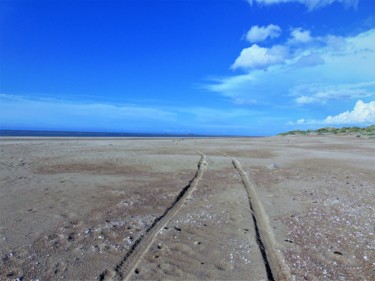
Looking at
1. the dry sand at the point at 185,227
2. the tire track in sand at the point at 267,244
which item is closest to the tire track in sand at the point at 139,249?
→ the dry sand at the point at 185,227

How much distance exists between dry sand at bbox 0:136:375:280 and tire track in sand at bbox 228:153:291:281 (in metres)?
0.02

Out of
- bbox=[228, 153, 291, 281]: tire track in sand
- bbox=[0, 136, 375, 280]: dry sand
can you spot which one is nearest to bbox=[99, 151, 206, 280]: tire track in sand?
bbox=[0, 136, 375, 280]: dry sand

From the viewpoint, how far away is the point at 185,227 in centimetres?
804

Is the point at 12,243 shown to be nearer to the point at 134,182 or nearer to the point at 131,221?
the point at 131,221

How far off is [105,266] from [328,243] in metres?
5.09

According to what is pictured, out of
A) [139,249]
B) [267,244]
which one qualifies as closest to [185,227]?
[139,249]

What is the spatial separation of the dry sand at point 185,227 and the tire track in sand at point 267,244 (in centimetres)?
2

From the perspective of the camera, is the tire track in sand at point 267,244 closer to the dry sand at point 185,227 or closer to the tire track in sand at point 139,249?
the dry sand at point 185,227

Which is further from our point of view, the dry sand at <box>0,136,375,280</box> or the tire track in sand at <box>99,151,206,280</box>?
the dry sand at <box>0,136,375,280</box>

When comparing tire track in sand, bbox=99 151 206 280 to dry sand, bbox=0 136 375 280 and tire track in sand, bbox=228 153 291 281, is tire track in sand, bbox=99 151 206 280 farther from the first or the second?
tire track in sand, bbox=228 153 291 281

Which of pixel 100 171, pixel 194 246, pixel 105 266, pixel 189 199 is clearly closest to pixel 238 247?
pixel 194 246

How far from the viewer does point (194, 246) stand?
694 centimetres

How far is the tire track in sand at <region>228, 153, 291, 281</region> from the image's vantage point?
19.0ft

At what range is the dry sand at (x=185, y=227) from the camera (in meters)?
5.93
